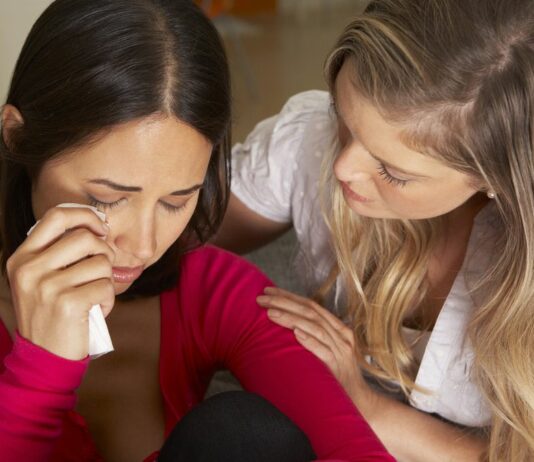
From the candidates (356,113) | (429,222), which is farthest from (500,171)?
(429,222)

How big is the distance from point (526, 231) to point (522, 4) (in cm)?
31

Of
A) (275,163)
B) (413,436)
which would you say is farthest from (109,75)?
(413,436)

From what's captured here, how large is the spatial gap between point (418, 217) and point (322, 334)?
25cm

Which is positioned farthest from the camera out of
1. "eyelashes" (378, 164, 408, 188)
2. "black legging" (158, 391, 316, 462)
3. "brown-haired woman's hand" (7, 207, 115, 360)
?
"eyelashes" (378, 164, 408, 188)

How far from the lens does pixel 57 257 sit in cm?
97

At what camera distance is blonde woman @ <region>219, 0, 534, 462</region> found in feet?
3.76

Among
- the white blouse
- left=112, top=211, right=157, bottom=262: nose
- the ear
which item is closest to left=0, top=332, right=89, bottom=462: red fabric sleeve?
left=112, top=211, right=157, bottom=262: nose

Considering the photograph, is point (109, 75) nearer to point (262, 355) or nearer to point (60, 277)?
point (60, 277)

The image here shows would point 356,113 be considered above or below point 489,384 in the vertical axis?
above

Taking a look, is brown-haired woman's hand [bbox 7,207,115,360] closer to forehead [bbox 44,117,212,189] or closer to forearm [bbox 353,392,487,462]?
Answer: forehead [bbox 44,117,212,189]

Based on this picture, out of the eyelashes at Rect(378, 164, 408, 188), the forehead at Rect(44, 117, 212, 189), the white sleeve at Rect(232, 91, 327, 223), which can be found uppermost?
the forehead at Rect(44, 117, 212, 189)

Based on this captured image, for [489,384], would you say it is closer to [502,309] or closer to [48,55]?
[502,309]

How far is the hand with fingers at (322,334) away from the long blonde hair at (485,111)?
194 millimetres

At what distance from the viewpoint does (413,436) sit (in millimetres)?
1472
